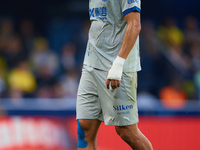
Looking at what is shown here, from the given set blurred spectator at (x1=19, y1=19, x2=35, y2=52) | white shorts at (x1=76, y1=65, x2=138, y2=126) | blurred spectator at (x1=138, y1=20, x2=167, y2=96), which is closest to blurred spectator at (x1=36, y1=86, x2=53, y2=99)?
blurred spectator at (x1=19, y1=19, x2=35, y2=52)

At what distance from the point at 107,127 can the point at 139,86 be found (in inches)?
148

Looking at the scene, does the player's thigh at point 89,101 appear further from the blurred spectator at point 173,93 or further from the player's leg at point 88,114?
the blurred spectator at point 173,93

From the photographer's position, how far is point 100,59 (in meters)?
3.43

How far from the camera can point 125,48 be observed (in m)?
3.22

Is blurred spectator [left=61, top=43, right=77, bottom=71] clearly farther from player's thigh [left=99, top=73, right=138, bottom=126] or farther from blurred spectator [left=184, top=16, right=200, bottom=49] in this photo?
player's thigh [left=99, top=73, right=138, bottom=126]

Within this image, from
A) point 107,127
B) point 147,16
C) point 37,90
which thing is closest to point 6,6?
point 37,90

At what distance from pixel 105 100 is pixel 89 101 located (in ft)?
0.53

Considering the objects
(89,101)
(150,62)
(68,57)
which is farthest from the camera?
(150,62)

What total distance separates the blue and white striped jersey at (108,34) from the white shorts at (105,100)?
97 millimetres

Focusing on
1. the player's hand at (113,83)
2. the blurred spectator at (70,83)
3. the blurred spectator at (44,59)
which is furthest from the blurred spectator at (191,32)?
the player's hand at (113,83)

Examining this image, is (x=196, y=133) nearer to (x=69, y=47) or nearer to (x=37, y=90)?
(x=37, y=90)

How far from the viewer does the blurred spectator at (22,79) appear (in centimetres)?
830

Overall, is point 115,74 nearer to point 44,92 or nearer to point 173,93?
point 44,92

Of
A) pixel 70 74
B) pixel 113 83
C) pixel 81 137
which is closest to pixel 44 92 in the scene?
pixel 70 74
